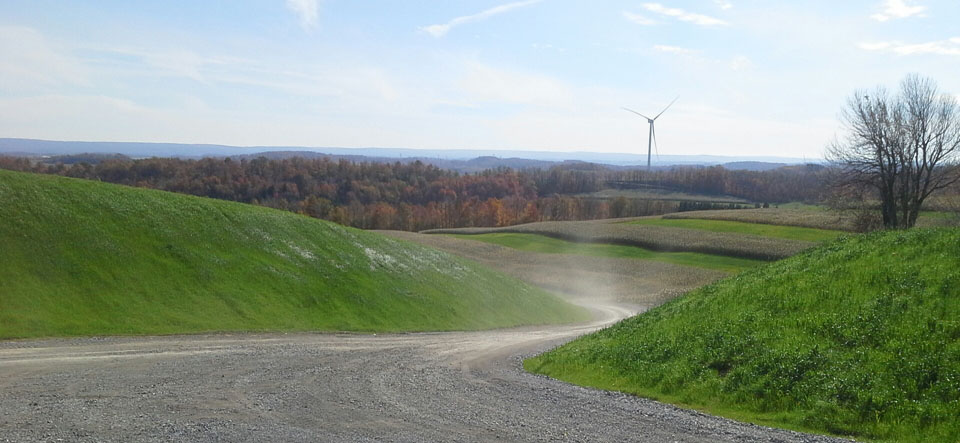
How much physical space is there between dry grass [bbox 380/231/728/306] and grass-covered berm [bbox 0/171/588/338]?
74.0ft

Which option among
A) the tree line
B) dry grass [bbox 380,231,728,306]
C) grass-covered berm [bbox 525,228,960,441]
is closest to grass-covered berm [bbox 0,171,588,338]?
grass-covered berm [bbox 525,228,960,441]

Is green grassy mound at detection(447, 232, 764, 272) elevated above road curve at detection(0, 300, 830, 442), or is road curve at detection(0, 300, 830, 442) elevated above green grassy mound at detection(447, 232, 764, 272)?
road curve at detection(0, 300, 830, 442)

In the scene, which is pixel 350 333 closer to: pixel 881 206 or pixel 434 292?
pixel 434 292

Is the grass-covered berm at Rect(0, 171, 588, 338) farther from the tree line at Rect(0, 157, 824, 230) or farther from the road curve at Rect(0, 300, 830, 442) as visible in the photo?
the tree line at Rect(0, 157, 824, 230)

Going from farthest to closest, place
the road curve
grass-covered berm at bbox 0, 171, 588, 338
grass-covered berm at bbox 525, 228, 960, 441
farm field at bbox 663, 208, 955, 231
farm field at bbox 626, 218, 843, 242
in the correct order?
1. farm field at bbox 663, 208, 955, 231
2. farm field at bbox 626, 218, 843, 242
3. grass-covered berm at bbox 0, 171, 588, 338
4. grass-covered berm at bbox 525, 228, 960, 441
5. the road curve

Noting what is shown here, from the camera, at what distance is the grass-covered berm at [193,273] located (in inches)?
1146

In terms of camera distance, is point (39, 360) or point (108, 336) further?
point (108, 336)

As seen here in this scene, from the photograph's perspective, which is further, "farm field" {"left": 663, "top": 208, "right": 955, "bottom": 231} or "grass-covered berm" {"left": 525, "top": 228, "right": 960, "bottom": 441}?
"farm field" {"left": 663, "top": 208, "right": 955, "bottom": 231}

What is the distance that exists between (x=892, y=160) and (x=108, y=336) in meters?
54.4

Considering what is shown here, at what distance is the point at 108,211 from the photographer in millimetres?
37062

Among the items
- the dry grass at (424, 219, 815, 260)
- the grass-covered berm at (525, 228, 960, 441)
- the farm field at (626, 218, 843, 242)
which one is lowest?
the dry grass at (424, 219, 815, 260)

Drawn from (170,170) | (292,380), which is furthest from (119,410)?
(170,170)

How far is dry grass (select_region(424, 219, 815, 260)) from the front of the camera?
8075cm

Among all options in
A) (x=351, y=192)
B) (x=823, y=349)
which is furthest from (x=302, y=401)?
(x=351, y=192)
